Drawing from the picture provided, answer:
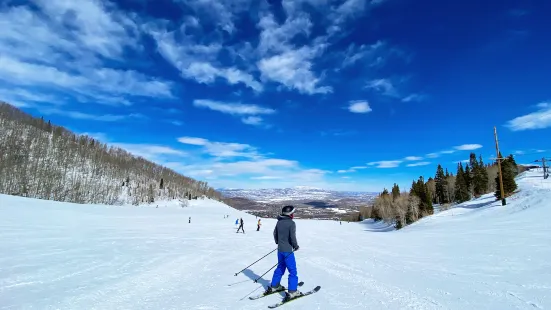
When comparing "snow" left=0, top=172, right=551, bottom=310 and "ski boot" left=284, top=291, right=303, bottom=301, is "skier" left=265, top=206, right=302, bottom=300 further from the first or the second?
"snow" left=0, top=172, right=551, bottom=310

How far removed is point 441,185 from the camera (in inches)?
3292

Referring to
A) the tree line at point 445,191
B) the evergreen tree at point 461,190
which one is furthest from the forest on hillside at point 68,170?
the evergreen tree at point 461,190

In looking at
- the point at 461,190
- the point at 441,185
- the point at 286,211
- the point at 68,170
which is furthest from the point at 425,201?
the point at 68,170

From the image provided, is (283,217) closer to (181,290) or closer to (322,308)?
(322,308)

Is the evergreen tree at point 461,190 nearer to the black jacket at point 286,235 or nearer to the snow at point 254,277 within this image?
the snow at point 254,277

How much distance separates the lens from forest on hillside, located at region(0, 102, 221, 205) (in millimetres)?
100500

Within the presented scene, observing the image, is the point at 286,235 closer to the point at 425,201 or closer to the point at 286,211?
the point at 286,211

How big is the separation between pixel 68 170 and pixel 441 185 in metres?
143

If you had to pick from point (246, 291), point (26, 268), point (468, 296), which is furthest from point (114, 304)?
point (468, 296)

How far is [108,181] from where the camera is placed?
5049 inches

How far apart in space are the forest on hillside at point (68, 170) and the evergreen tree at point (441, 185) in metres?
98.2

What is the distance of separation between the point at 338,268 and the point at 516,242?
8790 millimetres

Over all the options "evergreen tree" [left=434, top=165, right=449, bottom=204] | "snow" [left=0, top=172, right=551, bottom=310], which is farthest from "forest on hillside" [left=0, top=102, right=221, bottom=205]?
"snow" [left=0, top=172, right=551, bottom=310]

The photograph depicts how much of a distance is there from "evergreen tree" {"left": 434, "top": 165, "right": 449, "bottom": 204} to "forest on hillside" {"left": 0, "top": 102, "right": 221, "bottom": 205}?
322ft
